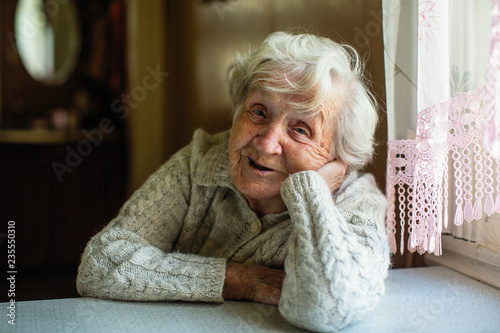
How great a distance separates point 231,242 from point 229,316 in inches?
12.6

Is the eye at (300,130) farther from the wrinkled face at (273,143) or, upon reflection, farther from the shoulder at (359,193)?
the shoulder at (359,193)

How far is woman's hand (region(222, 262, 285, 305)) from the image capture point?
111 centimetres

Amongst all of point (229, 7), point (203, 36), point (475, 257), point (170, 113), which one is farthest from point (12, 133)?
point (475, 257)

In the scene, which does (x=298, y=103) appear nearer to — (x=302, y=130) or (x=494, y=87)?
(x=302, y=130)

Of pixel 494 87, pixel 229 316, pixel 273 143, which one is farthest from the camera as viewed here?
pixel 273 143

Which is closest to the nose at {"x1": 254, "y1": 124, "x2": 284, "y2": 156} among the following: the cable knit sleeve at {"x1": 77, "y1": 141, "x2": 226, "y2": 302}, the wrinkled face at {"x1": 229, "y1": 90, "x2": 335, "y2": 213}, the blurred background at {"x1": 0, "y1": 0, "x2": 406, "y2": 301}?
the wrinkled face at {"x1": 229, "y1": 90, "x2": 335, "y2": 213}

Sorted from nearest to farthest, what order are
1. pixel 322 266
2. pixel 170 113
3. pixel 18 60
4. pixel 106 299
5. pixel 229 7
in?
pixel 322 266
pixel 106 299
pixel 229 7
pixel 170 113
pixel 18 60

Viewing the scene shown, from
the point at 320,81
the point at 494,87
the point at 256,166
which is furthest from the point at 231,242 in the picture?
the point at 494,87

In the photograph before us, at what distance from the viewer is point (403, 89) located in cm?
128

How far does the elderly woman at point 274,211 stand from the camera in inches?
38.1

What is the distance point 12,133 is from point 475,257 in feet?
7.89

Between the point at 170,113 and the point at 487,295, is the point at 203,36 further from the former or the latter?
the point at 487,295

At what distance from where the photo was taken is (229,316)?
1.04 metres

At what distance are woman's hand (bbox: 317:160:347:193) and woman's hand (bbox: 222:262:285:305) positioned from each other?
0.29 meters
